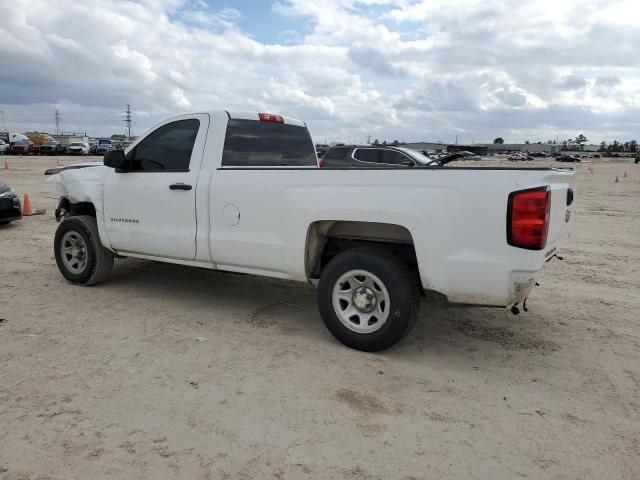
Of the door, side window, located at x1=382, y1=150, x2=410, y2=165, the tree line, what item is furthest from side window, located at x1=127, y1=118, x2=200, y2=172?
the tree line

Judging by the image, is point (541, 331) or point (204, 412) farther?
point (541, 331)

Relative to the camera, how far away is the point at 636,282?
6152mm

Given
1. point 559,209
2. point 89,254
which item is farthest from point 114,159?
point 559,209

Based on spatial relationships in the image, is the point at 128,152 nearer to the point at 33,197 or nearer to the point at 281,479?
the point at 281,479

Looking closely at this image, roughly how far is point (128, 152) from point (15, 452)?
3385 mm

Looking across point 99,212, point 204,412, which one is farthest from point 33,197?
point 204,412

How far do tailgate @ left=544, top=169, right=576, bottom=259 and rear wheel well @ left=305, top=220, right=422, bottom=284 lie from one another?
1.01m

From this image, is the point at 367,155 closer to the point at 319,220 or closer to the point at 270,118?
the point at 270,118

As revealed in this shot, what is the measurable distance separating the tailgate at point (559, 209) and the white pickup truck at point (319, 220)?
0.02m

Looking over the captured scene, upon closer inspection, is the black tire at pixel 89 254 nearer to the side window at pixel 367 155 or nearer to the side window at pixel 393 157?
the side window at pixel 393 157

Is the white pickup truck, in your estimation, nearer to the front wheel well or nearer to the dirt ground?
the front wheel well

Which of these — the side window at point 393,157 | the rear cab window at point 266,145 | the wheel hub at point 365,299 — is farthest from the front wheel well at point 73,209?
the side window at point 393,157

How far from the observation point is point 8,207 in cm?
951

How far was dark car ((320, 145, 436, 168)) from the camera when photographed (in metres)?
12.3
